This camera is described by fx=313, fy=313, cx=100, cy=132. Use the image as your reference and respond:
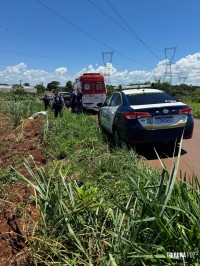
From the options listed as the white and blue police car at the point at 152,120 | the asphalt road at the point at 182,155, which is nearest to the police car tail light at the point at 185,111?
the white and blue police car at the point at 152,120

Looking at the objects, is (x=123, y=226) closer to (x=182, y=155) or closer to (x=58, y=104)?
(x=182, y=155)

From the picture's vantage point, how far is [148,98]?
766 cm

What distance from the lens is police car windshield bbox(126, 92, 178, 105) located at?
747cm

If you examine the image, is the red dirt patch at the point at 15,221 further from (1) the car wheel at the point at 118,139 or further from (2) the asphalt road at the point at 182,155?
(2) the asphalt road at the point at 182,155

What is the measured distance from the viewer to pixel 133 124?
6.93 meters

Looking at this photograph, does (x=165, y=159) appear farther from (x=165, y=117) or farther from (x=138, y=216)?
(x=138, y=216)

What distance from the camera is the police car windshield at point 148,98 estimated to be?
7.47 meters

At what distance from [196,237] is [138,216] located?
0.53m

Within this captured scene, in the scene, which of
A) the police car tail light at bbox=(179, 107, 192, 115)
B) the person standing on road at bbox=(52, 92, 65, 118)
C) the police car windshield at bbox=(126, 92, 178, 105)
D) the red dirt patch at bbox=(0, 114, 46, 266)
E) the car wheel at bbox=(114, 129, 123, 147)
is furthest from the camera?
the person standing on road at bbox=(52, 92, 65, 118)

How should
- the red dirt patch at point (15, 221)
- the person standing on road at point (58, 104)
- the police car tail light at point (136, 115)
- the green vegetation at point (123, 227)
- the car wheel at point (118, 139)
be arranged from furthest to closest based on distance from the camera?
the person standing on road at point (58, 104)
the car wheel at point (118, 139)
the police car tail light at point (136, 115)
the red dirt patch at point (15, 221)
the green vegetation at point (123, 227)

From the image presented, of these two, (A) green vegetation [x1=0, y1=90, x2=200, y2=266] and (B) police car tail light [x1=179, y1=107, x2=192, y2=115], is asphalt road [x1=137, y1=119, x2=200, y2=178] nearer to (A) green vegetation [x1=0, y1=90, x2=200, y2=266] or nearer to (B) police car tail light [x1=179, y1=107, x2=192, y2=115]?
(B) police car tail light [x1=179, y1=107, x2=192, y2=115]

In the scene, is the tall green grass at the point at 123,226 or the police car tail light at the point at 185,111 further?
the police car tail light at the point at 185,111

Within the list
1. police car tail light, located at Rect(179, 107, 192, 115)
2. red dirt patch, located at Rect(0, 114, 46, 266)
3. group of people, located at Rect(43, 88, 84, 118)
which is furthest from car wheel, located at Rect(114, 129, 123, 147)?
group of people, located at Rect(43, 88, 84, 118)

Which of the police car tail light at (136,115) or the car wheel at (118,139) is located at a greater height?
the police car tail light at (136,115)
